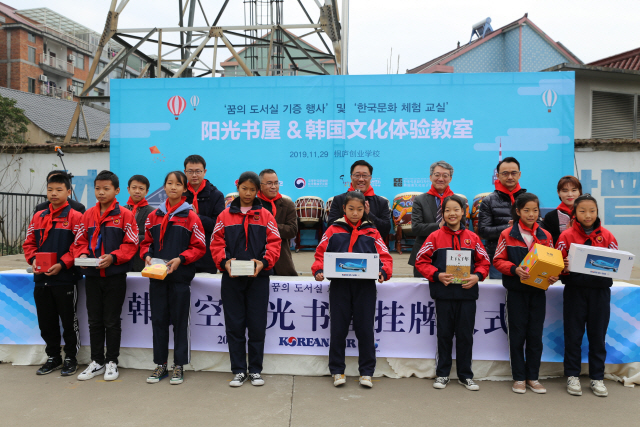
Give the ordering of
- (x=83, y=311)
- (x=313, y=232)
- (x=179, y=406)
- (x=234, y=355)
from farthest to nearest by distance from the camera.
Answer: (x=313, y=232) → (x=83, y=311) → (x=234, y=355) → (x=179, y=406)

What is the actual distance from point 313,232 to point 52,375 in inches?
196

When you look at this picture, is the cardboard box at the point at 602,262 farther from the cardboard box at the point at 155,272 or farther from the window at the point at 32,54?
the window at the point at 32,54

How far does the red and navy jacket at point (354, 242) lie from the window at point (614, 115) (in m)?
8.05

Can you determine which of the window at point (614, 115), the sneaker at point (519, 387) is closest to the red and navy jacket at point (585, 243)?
the sneaker at point (519, 387)

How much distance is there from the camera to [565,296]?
342cm

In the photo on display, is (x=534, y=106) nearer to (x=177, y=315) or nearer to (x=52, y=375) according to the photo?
(x=177, y=315)

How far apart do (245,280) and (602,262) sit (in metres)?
2.57

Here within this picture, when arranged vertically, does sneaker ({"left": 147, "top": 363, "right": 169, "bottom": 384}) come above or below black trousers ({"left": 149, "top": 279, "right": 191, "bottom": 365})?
below

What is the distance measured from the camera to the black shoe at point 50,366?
3.63 meters

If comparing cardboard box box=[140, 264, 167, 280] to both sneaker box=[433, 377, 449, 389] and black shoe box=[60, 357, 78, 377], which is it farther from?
sneaker box=[433, 377, 449, 389]

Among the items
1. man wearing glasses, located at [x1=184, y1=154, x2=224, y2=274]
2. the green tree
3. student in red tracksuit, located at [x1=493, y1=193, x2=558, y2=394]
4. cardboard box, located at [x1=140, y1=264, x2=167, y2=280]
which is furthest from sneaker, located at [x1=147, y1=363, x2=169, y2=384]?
the green tree

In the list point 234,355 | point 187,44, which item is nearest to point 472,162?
point 234,355

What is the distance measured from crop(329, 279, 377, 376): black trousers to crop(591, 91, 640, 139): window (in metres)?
8.26

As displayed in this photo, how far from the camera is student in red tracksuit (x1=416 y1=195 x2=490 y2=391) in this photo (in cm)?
337
